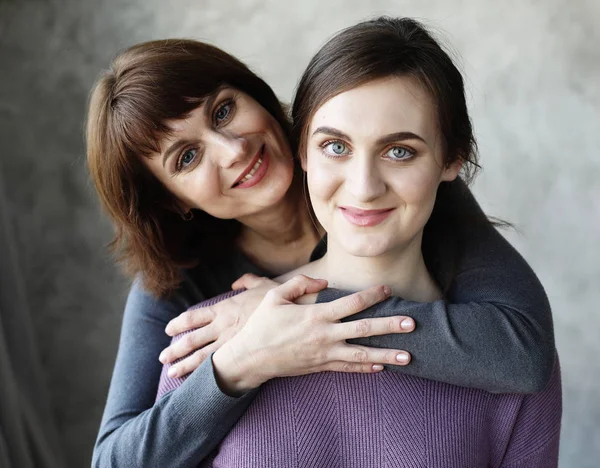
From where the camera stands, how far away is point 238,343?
136 centimetres

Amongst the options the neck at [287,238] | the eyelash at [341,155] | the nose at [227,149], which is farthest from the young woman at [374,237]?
the neck at [287,238]

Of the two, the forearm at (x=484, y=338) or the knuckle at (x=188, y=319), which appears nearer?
the forearm at (x=484, y=338)

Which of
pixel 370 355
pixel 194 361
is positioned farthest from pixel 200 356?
pixel 370 355

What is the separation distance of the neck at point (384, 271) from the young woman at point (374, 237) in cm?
2

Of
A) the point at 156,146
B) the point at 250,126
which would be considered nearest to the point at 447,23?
the point at 250,126

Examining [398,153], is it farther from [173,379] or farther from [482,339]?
[173,379]

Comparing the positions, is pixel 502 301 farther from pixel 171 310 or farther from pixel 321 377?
pixel 171 310

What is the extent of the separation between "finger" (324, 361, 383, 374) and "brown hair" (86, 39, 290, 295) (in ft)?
1.86

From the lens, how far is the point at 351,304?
4.31 ft

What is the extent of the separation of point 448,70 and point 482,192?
1.20 m

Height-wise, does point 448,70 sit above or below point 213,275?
above

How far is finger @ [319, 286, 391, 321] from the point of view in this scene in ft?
4.31

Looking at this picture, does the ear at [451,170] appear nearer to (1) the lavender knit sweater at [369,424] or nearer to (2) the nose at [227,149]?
(1) the lavender knit sweater at [369,424]

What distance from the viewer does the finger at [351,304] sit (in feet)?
4.31
